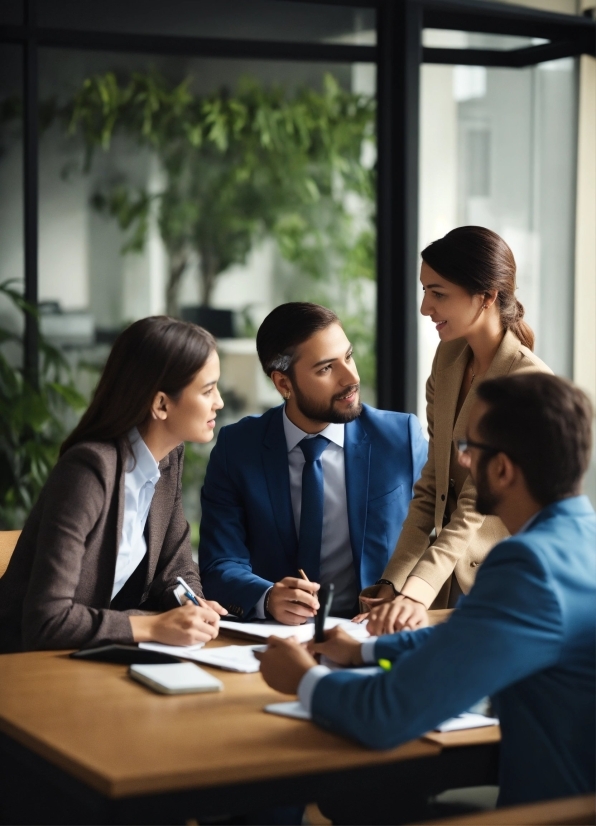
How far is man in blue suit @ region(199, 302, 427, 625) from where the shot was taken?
288 centimetres

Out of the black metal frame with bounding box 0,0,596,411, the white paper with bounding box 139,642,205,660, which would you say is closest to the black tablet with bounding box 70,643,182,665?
the white paper with bounding box 139,642,205,660

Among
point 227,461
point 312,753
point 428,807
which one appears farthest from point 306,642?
point 227,461

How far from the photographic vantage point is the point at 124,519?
255cm

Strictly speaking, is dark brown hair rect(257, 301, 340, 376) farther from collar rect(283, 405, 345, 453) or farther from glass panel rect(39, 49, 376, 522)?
glass panel rect(39, 49, 376, 522)

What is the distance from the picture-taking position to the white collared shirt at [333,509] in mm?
2896

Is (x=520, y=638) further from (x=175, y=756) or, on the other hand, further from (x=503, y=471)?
(x=175, y=756)

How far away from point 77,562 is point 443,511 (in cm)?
103

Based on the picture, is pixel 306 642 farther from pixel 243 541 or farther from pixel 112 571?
pixel 243 541

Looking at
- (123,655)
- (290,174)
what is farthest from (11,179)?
(123,655)

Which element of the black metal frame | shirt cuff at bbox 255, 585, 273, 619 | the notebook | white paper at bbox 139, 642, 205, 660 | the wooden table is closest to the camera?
the wooden table

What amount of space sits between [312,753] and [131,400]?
3.61ft

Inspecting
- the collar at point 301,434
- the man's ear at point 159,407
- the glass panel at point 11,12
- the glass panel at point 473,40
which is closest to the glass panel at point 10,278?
the glass panel at point 11,12

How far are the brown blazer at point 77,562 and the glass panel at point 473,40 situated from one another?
348 centimetres

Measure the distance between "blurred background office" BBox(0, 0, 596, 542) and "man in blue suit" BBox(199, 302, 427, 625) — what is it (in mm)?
2038
